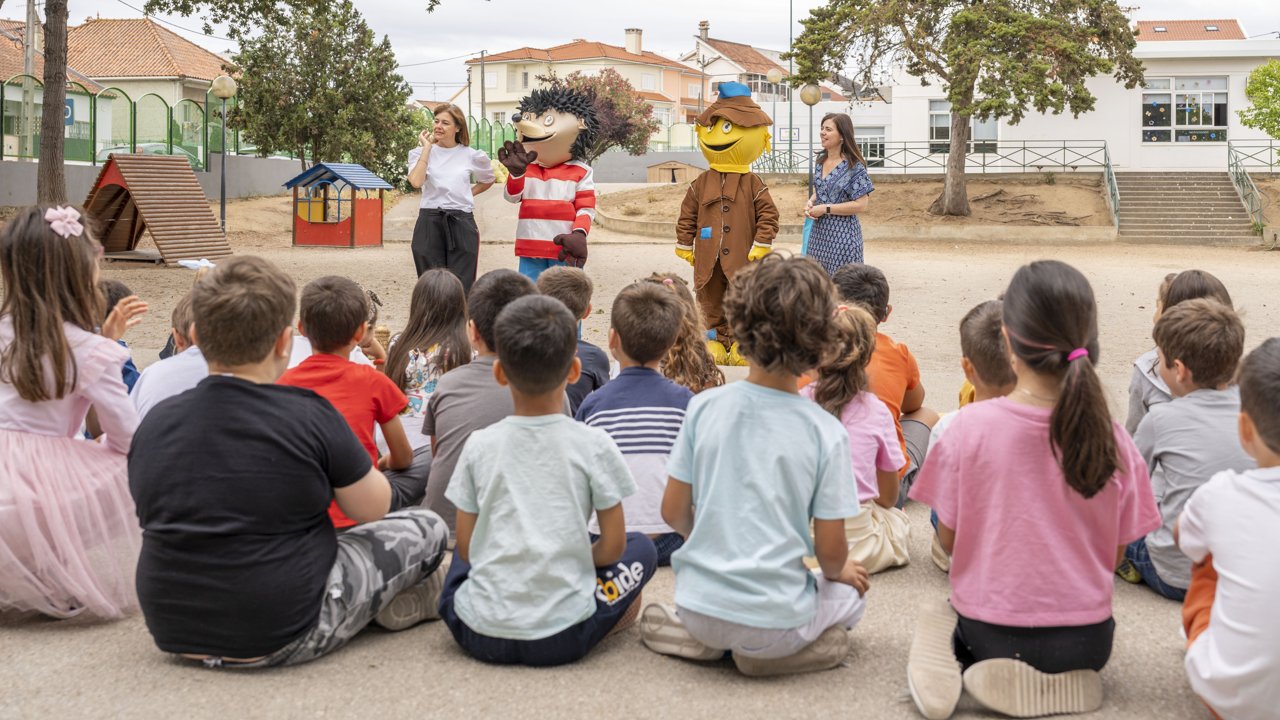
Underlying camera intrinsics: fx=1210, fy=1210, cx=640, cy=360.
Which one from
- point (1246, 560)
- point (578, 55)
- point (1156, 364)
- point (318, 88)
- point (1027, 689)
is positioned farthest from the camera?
point (578, 55)

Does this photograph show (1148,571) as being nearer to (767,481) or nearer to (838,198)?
(767,481)

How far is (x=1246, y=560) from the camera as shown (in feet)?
8.58

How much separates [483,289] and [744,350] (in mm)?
1543

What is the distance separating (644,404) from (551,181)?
14.9ft

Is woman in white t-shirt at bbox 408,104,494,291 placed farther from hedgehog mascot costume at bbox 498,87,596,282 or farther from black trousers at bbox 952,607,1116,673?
black trousers at bbox 952,607,1116,673

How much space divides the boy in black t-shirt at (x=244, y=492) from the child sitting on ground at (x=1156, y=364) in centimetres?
268

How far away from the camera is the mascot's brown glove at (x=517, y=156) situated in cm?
810

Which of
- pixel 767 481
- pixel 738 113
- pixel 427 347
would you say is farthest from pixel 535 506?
pixel 738 113

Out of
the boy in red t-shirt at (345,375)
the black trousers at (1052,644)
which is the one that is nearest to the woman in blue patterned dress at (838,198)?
the boy in red t-shirt at (345,375)

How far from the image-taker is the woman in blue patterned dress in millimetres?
7859

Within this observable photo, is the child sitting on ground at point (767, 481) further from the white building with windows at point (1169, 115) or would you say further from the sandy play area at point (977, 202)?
the white building with windows at point (1169, 115)

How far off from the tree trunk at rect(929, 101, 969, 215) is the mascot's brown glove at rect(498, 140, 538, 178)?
20.8 metres

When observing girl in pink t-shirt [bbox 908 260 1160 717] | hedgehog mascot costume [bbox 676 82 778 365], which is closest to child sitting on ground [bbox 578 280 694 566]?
girl in pink t-shirt [bbox 908 260 1160 717]

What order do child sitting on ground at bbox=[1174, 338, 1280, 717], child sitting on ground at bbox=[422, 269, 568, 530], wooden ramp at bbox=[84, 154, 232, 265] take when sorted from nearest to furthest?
1. child sitting on ground at bbox=[1174, 338, 1280, 717]
2. child sitting on ground at bbox=[422, 269, 568, 530]
3. wooden ramp at bbox=[84, 154, 232, 265]
